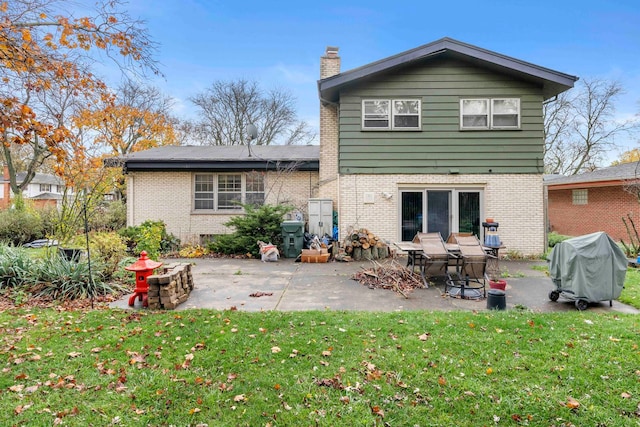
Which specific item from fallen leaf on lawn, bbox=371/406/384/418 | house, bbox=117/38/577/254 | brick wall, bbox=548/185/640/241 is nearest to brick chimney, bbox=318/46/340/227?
house, bbox=117/38/577/254

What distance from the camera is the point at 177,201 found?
13.0m

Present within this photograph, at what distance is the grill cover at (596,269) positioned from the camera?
5324 mm

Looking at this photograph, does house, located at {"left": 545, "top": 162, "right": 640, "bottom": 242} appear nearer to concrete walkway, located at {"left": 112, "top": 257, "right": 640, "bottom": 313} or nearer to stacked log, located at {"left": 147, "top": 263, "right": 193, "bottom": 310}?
concrete walkway, located at {"left": 112, "top": 257, "right": 640, "bottom": 313}

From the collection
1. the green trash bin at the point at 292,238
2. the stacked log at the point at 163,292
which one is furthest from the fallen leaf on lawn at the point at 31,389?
the green trash bin at the point at 292,238

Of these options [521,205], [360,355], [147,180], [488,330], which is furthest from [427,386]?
[147,180]

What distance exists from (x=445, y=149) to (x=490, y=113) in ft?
5.55

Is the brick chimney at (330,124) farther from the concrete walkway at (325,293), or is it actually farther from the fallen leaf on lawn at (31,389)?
the fallen leaf on lawn at (31,389)

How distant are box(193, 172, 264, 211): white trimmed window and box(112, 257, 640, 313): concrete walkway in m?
4.91

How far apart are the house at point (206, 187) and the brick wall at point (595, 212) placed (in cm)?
1392

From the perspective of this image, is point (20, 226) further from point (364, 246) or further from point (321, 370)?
point (321, 370)

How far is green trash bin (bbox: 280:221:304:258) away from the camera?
1037 cm

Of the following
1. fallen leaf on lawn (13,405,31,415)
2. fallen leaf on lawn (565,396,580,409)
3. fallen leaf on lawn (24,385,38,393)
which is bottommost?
fallen leaf on lawn (13,405,31,415)

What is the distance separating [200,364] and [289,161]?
10.1 metres

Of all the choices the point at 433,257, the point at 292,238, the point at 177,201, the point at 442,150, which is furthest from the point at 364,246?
the point at 177,201
